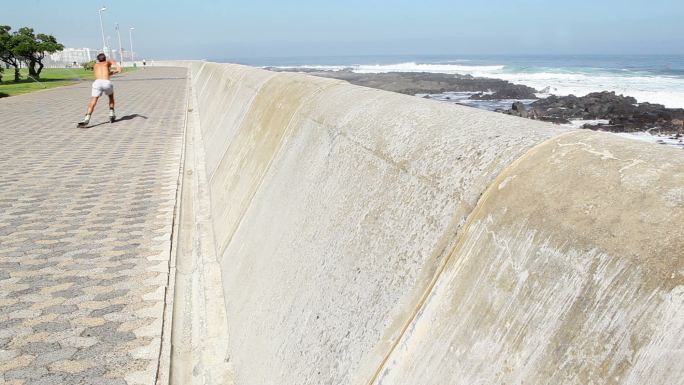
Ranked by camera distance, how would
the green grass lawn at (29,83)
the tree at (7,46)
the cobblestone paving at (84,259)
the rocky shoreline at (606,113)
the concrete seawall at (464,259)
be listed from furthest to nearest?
the tree at (7,46), the green grass lawn at (29,83), the rocky shoreline at (606,113), the cobblestone paving at (84,259), the concrete seawall at (464,259)

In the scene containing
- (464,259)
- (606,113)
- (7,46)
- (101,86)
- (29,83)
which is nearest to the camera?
(464,259)

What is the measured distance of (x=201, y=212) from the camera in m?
5.27

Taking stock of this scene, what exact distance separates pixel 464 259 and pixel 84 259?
12.9 ft

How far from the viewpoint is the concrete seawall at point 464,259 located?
996 millimetres

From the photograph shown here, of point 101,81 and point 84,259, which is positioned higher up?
point 101,81

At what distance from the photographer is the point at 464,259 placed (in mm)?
1384

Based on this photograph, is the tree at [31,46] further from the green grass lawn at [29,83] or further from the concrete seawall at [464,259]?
the concrete seawall at [464,259]

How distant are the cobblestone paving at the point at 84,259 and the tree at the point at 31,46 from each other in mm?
33152

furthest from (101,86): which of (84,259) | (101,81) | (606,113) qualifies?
(606,113)

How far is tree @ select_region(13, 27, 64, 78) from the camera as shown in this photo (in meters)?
37.8

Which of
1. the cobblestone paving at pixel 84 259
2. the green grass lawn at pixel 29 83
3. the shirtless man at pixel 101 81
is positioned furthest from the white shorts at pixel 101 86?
the green grass lawn at pixel 29 83

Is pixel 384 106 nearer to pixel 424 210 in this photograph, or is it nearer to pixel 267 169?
pixel 424 210

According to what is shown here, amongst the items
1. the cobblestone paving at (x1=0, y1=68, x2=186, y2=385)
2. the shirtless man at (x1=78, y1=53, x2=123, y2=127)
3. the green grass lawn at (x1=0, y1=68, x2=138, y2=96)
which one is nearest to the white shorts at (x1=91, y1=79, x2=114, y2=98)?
the shirtless man at (x1=78, y1=53, x2=123, y2=127)

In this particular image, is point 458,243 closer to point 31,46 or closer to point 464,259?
point 464,259
